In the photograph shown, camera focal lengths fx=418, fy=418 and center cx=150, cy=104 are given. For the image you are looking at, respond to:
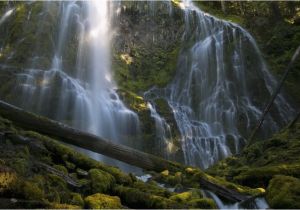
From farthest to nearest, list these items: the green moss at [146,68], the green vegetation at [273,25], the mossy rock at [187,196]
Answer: the green moss at [146,68]
the green vegetation at [273,25]
the mossy rock at [187,196]

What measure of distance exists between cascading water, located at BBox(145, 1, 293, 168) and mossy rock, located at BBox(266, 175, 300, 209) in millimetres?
9550

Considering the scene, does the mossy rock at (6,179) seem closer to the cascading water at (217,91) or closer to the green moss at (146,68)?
the cascading water at (217,91)

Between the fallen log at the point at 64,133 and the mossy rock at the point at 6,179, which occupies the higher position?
the fallen log at the point at 64,133

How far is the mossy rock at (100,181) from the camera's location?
6.30 meters

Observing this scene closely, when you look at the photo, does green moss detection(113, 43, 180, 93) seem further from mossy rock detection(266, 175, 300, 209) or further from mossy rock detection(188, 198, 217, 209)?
mossy rock detection(188, 198, 217, 209)

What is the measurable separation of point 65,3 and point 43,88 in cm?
736

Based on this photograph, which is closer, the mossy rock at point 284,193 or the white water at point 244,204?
the mossy rock at point 284,193

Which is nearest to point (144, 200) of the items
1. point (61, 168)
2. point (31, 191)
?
point (61, 168)

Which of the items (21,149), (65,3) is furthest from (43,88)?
(21,149)

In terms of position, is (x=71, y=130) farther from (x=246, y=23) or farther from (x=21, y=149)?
(x=246, y=23)

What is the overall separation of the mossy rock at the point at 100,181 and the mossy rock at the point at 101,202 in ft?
1.72

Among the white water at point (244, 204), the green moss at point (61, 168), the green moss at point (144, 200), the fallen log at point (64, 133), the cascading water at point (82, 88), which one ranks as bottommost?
the white water at point (244, 204)

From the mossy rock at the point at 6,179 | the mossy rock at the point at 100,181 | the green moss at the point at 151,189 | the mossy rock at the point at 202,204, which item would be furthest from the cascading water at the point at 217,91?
the mossy rock at the point at 6,179

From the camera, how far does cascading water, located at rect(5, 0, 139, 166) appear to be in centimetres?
1770
